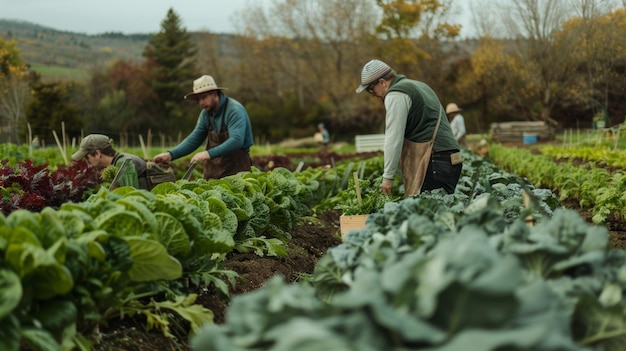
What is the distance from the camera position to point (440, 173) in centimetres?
626

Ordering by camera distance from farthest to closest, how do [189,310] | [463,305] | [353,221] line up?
[353,221] < [189,310] < [463,305]

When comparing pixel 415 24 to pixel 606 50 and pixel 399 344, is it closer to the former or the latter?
pixel 606 50

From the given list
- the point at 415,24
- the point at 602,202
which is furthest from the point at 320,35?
the point at 602,202

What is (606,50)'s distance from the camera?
14.2 metres

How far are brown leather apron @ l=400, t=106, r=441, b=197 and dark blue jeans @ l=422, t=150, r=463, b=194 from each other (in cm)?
9

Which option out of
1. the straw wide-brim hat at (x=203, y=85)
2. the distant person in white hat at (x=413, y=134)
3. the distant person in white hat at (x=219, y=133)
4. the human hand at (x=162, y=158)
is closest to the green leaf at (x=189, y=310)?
the distant person in white hat at (x=413, y=134)

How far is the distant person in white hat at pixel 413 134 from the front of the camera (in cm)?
584

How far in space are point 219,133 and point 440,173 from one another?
267 cm

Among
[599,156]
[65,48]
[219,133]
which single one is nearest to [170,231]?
[219,133]

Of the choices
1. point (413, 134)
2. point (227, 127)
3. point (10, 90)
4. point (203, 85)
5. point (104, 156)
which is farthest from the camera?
point (10, 90)

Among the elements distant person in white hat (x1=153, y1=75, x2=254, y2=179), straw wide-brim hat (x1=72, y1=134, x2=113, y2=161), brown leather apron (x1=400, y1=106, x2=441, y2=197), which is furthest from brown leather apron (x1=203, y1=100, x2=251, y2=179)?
brown leather apron (x1=400, y1=106, x2=441, y2=197)

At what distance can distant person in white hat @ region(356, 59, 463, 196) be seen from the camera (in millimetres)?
5840

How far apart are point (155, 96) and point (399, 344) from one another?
49438 millimetres

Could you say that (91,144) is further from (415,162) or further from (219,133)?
(415,162)
